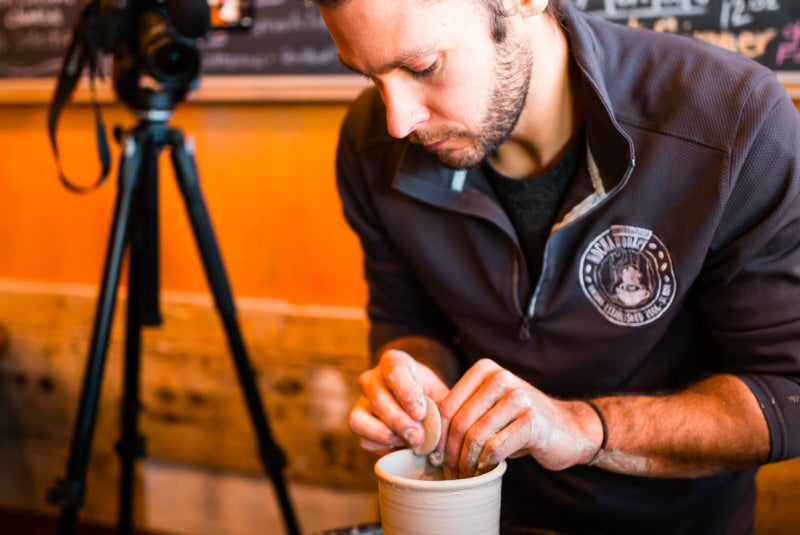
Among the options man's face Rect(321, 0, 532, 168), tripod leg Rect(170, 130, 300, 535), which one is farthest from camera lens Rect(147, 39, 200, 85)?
man's face Rect(321, 0, 532, 168)

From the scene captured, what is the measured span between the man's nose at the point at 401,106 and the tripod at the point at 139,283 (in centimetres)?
65

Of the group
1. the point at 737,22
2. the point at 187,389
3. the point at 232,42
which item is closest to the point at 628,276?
the point at 737,22

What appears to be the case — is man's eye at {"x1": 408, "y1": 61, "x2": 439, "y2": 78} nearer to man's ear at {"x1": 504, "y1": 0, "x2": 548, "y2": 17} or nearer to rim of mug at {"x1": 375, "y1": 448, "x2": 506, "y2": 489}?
man's ear at {"x1": 504, "y1": 0, "x2": 548, "y2": 17}

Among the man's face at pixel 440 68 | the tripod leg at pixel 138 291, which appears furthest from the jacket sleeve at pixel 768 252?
the tripod leg at pixel 138 291

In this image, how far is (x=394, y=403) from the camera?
915 mm

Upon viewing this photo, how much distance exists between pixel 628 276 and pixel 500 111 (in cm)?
→ 27

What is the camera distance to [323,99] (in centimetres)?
180

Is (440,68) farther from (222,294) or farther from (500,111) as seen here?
(222,294)

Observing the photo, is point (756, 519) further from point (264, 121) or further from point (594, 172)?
point (264, 121)

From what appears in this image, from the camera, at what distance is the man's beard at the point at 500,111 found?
3.22 feet

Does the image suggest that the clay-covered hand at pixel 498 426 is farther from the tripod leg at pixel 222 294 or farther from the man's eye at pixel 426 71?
the tripod leg at pixel 222 294

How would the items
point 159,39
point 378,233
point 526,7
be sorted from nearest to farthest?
point 526,7 → point 378,233 → point 159,39

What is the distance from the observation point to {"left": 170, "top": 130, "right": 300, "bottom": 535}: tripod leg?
1.48 metres

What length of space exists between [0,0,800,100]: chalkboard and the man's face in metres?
0.63
